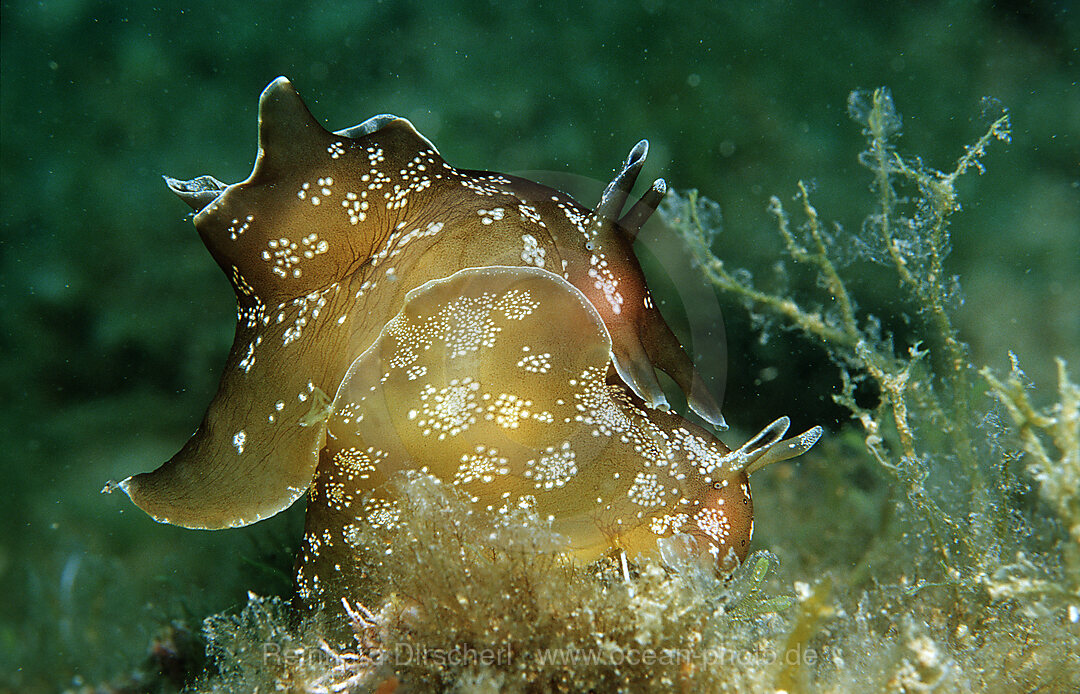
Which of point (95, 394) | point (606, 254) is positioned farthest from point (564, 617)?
point (95, 394)

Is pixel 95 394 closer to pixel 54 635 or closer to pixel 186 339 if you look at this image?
pixel 186 339

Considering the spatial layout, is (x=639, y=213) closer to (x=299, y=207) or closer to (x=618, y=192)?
(x=618, y=192)

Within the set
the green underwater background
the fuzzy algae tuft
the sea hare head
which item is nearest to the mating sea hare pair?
the sea hare head

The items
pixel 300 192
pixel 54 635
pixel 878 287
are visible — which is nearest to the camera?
pixel 300 192

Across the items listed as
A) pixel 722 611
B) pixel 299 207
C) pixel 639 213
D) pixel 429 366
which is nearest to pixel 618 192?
pixel 639 213

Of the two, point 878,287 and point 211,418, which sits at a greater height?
point 878,287
